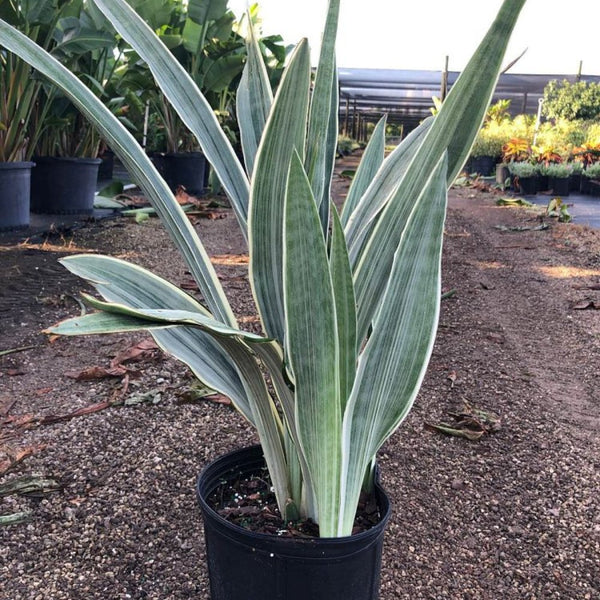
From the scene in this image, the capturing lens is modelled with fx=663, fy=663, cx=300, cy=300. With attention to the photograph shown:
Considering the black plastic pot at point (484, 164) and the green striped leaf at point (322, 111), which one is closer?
the green striped leaf at point (322, 111)

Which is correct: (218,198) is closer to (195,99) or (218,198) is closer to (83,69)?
(83,69)

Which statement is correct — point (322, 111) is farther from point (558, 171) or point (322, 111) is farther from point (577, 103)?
point (577, 103)

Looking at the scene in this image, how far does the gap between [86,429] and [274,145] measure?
36.7 inches

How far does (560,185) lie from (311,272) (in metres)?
7.75

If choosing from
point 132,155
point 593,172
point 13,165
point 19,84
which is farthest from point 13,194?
point 593,172

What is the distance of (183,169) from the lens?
19.7 ft

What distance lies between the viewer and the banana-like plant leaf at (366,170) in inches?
38.3

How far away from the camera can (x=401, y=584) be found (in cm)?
103

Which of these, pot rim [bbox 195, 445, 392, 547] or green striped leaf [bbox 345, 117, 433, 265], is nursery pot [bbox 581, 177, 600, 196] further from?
pot rim [bbox 195, 445, 392, 547]

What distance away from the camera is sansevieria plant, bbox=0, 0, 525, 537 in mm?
666

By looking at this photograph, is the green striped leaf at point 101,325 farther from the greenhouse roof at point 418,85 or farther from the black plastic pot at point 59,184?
Result: the greenhouse roof at point 418,85

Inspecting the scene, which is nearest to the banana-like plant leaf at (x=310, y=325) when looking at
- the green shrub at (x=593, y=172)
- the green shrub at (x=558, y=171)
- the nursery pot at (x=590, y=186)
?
the green shrub at (x=558, y=171)

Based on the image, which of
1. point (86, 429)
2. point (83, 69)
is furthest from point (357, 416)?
point (83, 69)

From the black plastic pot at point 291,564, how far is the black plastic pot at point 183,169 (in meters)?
5.36
